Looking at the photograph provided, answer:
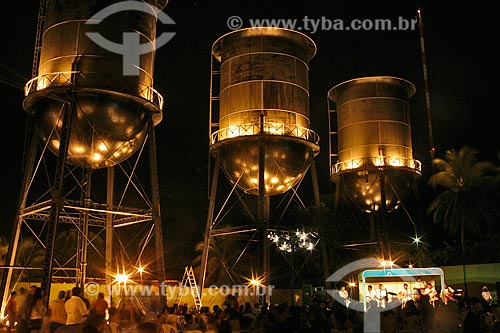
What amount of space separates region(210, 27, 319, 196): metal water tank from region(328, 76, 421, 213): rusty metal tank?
5151 millimetres

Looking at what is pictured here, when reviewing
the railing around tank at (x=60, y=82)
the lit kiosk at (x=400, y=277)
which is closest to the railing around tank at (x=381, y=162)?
the lit kiosk at (x=400, y=277)

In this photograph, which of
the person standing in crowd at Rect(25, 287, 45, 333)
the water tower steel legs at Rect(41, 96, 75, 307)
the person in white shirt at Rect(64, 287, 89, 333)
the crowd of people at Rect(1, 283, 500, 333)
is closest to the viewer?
the crowd of people at Rect(1, 283, 500, 333)

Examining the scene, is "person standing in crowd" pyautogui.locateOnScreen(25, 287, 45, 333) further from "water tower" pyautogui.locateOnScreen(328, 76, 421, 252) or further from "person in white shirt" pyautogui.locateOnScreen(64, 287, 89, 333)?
"water tower" pyautogui.locateOnScreen(328, 76, 421, 252)

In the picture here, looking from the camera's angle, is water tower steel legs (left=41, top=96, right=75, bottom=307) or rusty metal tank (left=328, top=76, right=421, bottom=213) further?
rusty metal tank (left=328, top=76, right=421, bottom=213)

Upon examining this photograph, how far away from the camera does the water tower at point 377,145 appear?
30500mm

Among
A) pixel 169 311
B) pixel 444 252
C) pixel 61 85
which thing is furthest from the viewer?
pixel 444 252

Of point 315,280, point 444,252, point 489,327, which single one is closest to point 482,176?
point 444,252

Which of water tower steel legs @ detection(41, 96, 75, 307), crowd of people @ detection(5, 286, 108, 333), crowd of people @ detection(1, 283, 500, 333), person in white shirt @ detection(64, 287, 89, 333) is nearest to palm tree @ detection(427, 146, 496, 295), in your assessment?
→ crowd of people @ detection(1, 283, 500, 333)

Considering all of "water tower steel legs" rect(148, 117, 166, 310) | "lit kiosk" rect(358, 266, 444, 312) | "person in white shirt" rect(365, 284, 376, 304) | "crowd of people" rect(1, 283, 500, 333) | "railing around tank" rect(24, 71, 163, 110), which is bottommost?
"crowd of people" rect(1, 283, 500, 333)

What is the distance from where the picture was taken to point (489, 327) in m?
13.5

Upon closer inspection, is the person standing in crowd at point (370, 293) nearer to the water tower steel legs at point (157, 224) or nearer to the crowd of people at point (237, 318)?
the water tower steel legs at point (157, 224)

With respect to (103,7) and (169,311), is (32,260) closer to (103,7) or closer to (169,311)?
(103,7)

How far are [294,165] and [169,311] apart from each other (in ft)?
36.8

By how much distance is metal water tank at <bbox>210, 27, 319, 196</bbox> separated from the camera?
24688mm
